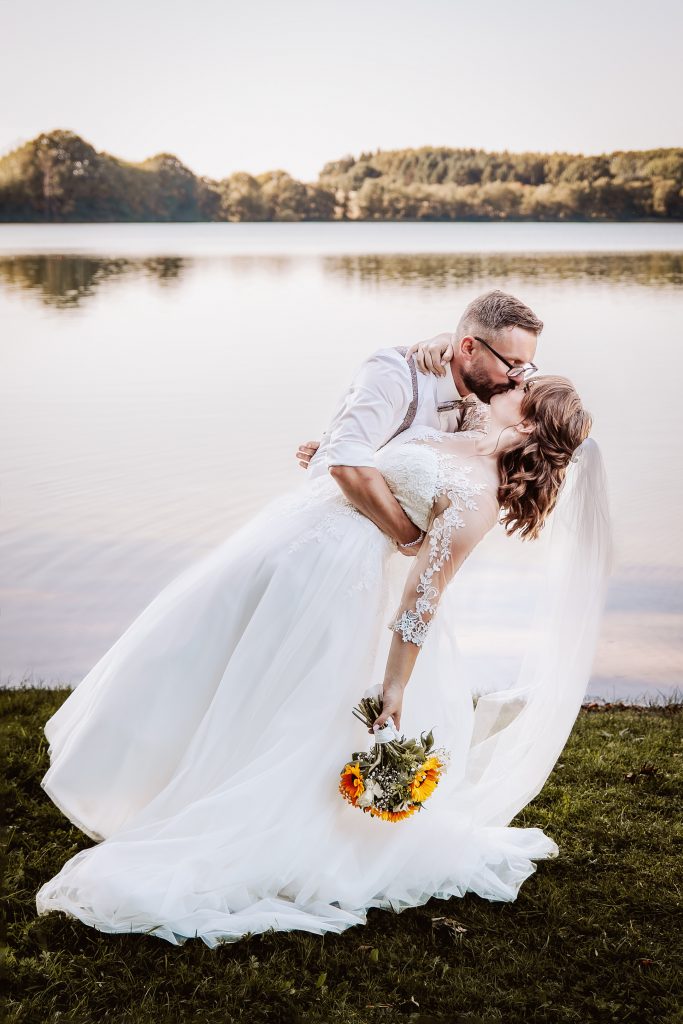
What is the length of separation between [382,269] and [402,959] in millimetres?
9653

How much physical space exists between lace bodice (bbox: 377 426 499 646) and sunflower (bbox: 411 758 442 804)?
363mm

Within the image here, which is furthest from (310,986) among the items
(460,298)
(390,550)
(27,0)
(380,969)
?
(460,298)

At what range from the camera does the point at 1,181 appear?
951 cm

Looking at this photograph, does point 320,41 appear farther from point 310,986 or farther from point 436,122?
point 310,986

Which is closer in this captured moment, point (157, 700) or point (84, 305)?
point (157, 700)

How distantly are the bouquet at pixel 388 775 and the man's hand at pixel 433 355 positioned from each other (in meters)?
0.99

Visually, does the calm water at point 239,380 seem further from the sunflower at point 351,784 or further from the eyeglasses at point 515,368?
the eyeglasses at point 515,368

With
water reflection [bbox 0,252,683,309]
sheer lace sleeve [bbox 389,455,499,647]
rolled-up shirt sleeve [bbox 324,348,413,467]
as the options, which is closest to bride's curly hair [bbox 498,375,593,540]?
sheer lace sleeve [bbox 389,455,499,647]

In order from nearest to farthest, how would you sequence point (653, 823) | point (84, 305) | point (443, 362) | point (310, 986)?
point (310, 986)
point (443, 362)
point (653, 823)
point (84, 305)

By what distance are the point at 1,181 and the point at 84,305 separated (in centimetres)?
285

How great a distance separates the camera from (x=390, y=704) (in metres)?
2.80

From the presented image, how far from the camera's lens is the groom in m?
2.75

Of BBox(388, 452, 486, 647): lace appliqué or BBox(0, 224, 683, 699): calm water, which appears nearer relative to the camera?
BBox(388, 452, 486, 647): lace appliqué

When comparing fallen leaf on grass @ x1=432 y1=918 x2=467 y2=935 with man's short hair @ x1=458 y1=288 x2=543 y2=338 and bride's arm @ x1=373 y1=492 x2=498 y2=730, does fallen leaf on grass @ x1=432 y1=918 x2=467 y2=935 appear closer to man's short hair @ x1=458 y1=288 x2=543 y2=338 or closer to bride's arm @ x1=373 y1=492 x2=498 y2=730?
bride's arm @ x1=373 y1=492 x2=498 y2=730
